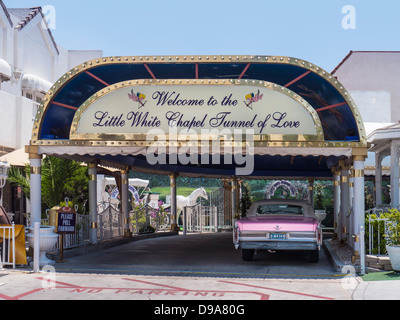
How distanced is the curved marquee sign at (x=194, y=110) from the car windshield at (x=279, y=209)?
1.96 metres

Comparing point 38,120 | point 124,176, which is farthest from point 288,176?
point 38,120

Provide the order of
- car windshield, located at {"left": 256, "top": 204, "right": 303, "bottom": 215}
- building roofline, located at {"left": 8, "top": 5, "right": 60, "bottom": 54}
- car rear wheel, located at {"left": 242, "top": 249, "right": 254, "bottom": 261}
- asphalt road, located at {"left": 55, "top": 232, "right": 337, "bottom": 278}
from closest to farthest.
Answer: asphalt road, located at {"left": 55, "top": 232, "right": 337, "bottom": 278} < car rear wheel, located at {"left": 242, "top": 249, "right": 254, "bottom": 261} < car windshield, located at {"left": 256, "top": 204, "right": 303, "bottom": 215} < building roofline, located at {"left": 8, "top": 5, "right": 60, "bottom": 54}

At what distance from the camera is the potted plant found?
10.2m

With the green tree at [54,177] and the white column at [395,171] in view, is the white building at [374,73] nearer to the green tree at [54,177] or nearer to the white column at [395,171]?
the white column at [395,171]

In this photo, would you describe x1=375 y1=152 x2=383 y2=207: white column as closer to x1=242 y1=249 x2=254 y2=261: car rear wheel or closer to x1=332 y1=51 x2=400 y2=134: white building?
x1=242 y1=249 x2=254 y2=261: car rear wheel

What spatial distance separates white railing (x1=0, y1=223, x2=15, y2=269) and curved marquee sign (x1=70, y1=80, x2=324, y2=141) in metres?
2.70

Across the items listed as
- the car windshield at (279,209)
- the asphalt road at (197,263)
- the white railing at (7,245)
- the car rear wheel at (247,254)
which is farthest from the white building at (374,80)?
the white railing at (7,245)

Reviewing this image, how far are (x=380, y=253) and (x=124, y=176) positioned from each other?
1064cm

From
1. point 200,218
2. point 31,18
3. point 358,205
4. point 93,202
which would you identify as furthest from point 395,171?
point 31,18

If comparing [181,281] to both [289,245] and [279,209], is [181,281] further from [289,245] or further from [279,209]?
[279,209]

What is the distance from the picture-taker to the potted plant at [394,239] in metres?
10.2

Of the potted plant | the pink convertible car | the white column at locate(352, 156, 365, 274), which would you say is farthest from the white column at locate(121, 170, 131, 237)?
the potted plant
